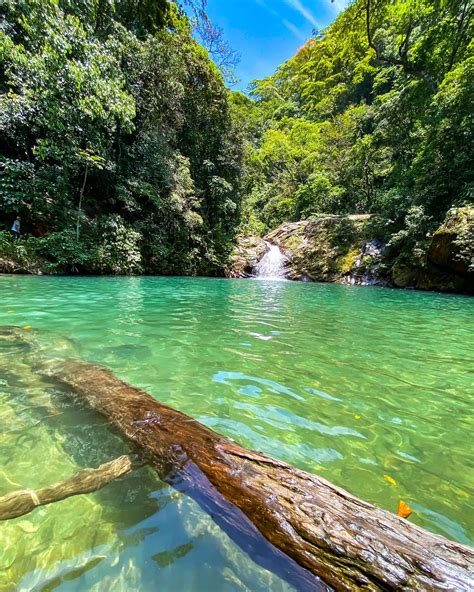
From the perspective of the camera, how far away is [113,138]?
1574 cm

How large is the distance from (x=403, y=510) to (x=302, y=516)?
780 mm

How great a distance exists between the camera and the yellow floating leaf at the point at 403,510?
1593mm

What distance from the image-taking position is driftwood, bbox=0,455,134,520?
1.38 metres

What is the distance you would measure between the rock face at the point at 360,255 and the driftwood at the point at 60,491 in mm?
15530

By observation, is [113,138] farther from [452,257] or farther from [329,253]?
[452,257]

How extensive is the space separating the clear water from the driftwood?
68mm

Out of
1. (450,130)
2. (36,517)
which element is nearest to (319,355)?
(36,517)

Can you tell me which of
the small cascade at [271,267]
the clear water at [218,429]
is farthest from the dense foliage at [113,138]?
the clear water at [218,429]

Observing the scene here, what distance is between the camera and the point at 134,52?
15.1 metres

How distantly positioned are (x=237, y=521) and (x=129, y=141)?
19.6 metres

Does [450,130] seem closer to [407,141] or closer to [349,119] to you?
[407,141]

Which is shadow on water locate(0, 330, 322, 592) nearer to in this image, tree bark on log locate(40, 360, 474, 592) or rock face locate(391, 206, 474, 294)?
tree bark on log locate(40, 360, 474, 592)

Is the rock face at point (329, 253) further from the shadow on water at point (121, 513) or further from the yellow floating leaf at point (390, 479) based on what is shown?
the shadow on water at point (121, 513)

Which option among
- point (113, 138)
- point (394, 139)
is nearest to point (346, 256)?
point (394, 139)
